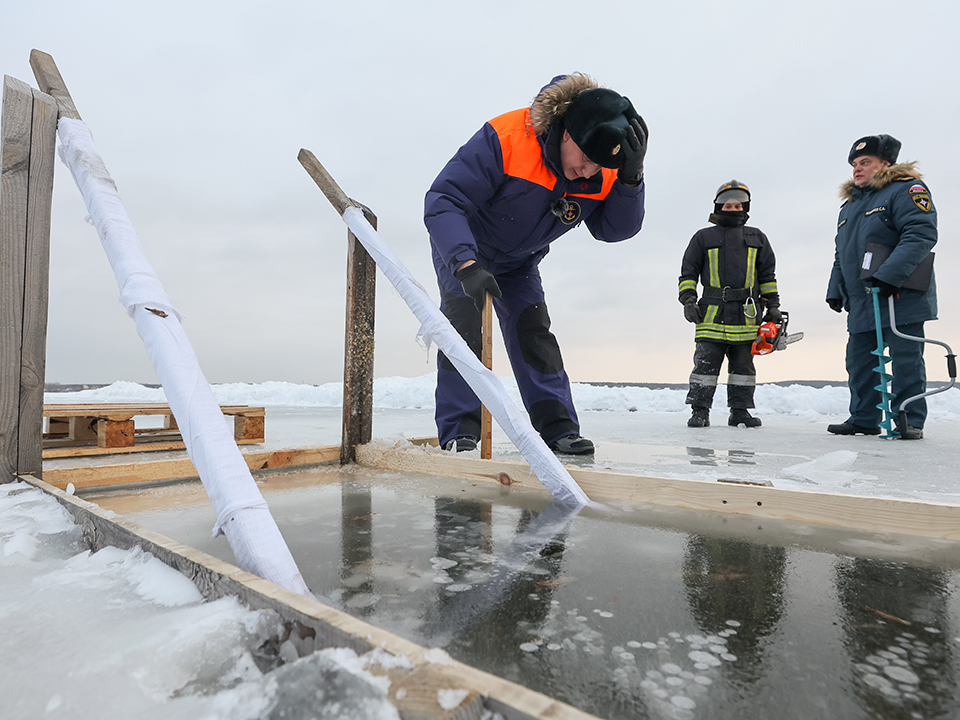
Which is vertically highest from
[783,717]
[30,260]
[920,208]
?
[920,208]

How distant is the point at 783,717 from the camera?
1.85 ft

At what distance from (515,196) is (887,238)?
334cm

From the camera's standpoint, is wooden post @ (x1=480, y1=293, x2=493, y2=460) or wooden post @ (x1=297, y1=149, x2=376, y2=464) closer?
wooden post @ (x1=480, y1=293, x2=493, y2=460)

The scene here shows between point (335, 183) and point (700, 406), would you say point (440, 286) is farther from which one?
point (700, 406)

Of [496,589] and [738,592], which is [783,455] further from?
[496,589]

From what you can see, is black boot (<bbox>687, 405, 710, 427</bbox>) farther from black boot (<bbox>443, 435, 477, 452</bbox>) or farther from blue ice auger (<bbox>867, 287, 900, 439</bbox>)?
black boot (<bbox>443, 435, 477, 452</bbox>)

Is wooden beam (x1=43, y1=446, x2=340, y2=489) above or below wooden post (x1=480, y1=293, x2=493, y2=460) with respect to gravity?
below

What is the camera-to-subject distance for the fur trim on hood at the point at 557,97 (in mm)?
2158

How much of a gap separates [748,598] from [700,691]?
348 mm

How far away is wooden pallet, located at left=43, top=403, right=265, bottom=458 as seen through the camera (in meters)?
3.14

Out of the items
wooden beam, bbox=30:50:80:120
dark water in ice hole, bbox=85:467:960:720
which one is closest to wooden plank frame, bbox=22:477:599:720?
dark water in ice hole, bbox=85:467:960:720

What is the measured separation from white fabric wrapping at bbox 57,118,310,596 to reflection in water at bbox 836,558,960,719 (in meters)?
0.83

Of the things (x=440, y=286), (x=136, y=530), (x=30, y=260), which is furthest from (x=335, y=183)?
(x=136, y=530)

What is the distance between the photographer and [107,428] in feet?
10.5
